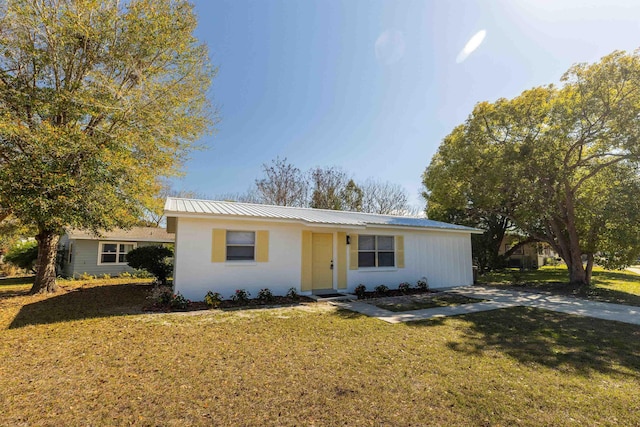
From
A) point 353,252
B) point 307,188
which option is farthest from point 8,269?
point 353,252

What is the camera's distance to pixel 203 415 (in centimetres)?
308

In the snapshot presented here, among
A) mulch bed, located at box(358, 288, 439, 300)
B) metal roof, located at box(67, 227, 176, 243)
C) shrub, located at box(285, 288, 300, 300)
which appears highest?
metal roof, located at box(67, 227, 176, 243)

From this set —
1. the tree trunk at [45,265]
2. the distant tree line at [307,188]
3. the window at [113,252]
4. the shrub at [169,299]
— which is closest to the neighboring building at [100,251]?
the window at [113,252]

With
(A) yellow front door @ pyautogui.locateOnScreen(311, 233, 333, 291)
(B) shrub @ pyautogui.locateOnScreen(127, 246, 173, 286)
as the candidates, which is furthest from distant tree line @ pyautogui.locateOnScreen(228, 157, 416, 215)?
(A) yellow front door @ pyautogui.locateOnScreen(311, 233, 333, 291)

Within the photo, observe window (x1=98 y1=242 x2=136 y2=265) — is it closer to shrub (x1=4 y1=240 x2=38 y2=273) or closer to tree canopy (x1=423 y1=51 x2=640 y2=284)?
shrub (x1=4 y1=240 x2=38 y2=273)

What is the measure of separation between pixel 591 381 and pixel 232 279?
A: 826 centimetres

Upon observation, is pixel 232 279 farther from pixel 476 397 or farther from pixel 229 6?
pixel 229 6

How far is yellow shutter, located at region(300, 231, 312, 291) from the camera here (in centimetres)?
1042

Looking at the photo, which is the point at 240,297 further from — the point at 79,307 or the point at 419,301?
the point at 419,301

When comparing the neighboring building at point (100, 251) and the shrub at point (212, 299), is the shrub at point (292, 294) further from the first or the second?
the neighboring building at point (100, 251)

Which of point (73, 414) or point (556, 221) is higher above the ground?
point (556, 221)

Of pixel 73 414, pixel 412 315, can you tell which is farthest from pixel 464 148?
pixel 73 414

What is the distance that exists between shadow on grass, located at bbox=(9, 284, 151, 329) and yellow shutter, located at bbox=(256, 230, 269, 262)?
140 inches

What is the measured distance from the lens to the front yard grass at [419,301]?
8914 mm
